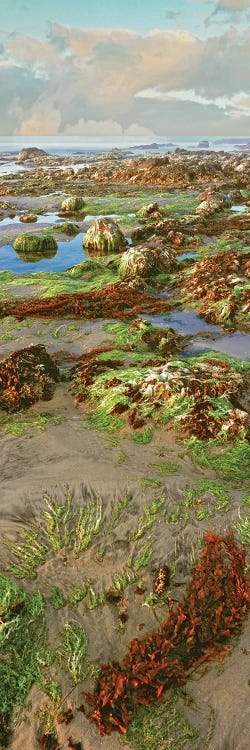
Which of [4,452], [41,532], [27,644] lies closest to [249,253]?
[4,452]

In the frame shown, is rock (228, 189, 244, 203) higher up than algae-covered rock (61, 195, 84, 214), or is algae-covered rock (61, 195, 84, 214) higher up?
rock (228, 189, 244, 203)

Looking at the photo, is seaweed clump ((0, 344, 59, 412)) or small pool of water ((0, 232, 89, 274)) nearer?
seaweed clump ((0, 344, 59, 412))

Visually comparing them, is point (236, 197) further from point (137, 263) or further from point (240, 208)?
point (137, 263)

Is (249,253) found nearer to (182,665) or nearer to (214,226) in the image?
(214,226)

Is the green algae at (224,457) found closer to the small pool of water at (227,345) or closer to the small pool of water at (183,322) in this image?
the small pool of water at (227,345)

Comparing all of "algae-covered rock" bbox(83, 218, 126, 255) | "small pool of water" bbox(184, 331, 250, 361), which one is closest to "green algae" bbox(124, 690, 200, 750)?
"small pool of water" bbox(184, 331, 250, 361)

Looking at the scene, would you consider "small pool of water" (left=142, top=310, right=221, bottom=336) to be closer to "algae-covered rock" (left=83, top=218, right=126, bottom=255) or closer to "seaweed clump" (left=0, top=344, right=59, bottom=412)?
"seaweed clump" (left=0, top=344, right=59, bottom=412)

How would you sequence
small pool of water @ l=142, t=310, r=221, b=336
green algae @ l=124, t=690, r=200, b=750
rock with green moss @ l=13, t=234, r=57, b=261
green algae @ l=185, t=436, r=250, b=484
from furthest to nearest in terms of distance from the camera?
rock with green moss @ l=13, t=234, r=57, b=261 < small pool of water @ l=142, t=310, r=221, b=336 < green algae @ l=185, t=436, r=250, b=484 < green algae @ l=124, t=690, r=200, b=750

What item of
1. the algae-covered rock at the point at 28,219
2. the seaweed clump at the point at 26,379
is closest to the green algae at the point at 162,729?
the seaweed clump at the point at 26,379
